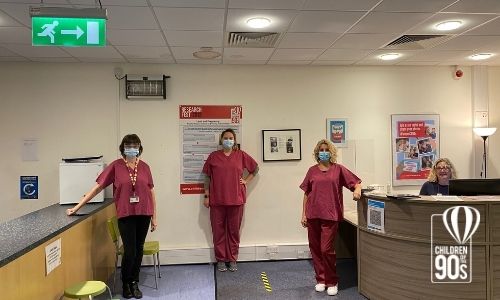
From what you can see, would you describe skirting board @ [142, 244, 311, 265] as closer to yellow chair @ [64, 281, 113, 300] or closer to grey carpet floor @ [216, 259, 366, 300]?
grey carpet floor @ [216, 259, 366, 300]

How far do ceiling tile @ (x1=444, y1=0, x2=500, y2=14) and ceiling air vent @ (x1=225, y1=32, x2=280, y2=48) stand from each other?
58.3 inches

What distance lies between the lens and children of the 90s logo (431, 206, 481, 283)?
2.88 meters

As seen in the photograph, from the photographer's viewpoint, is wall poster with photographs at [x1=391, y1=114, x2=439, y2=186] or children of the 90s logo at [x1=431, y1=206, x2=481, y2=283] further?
wall poster with photographs at [x1=391, y1=114, x2=439, y2=186]

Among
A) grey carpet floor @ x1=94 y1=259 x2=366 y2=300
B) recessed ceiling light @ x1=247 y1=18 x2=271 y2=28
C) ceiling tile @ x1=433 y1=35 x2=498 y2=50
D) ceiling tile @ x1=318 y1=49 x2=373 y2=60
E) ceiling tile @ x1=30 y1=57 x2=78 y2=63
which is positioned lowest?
grey carpet floor @ x1=94 y1=259 x2=366 y2=300

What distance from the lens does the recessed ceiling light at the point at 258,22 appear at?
306 centimetres

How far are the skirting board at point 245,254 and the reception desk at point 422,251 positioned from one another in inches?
56.5

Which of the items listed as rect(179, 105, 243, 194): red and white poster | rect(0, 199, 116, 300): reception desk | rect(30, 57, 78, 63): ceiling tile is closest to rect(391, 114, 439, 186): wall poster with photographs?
rect(179, 105, 243, 194): red and white poster

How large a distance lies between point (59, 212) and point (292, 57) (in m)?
2.96

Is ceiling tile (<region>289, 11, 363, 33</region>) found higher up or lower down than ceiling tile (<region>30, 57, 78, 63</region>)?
higher up

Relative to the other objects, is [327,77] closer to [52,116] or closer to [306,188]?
[306,188]

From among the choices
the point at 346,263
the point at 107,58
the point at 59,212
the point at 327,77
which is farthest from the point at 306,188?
the point at 107,58

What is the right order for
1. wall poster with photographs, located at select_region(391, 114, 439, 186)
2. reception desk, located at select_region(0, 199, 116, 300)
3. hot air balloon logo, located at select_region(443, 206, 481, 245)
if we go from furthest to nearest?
wall poster with photographs, located at select_region(391, 114, 439, 186)
hot air balloon logo, located at select_region(443, 206, 481, 245)
reception desk, located at select_region(0, 199, 116, 300)

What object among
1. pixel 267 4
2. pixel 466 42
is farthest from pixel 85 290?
pixel 466 42

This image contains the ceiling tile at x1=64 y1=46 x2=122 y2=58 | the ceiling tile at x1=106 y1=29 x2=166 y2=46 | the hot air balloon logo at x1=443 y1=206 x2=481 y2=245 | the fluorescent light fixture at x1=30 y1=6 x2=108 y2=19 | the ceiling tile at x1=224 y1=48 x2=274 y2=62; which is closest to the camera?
the fluorescent light fixture at x1=30 y1=6 x2=108 y2=19
